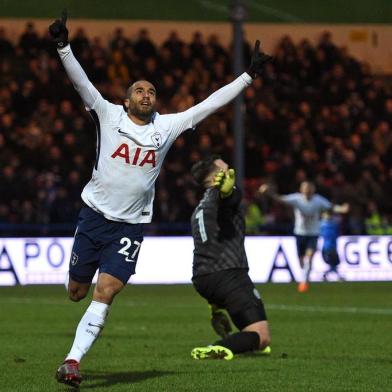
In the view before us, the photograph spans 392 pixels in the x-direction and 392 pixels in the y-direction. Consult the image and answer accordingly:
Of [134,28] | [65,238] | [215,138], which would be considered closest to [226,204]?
[65,238]

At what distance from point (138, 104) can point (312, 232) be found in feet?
48.1

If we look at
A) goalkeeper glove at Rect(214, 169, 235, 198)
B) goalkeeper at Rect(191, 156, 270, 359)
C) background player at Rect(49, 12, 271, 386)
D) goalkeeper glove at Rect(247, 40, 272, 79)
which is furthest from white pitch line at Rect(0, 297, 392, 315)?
background player at Rect(49, 12, 271, 386)

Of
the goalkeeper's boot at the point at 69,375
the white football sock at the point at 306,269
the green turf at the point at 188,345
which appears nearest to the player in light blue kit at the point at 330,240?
the white football sock at the point at 306,269

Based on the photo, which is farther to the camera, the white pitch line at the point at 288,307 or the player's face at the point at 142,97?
the white pitch line at the point at 288,307

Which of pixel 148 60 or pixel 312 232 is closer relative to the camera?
pixel 312 232

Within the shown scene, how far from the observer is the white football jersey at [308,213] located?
2361 cm

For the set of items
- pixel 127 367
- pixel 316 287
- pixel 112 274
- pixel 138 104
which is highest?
pixel 138 104

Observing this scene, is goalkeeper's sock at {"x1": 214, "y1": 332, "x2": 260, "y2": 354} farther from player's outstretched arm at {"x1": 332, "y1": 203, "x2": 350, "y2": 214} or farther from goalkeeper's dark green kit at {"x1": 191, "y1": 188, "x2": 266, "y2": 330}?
player's outstretched arm at {"x1": 332, "y1": 203, "x2": 350, "y2": 214}

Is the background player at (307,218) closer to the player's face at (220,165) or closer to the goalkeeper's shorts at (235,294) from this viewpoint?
the goalkeeper's shorts at (235,294)

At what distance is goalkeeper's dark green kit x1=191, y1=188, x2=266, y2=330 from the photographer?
1077 cm

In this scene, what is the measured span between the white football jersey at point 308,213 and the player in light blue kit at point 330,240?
44.3 inches

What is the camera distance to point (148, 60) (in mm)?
27500

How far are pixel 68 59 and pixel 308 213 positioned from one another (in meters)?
14.9

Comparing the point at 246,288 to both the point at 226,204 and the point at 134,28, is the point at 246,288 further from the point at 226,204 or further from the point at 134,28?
the point at 134,28
